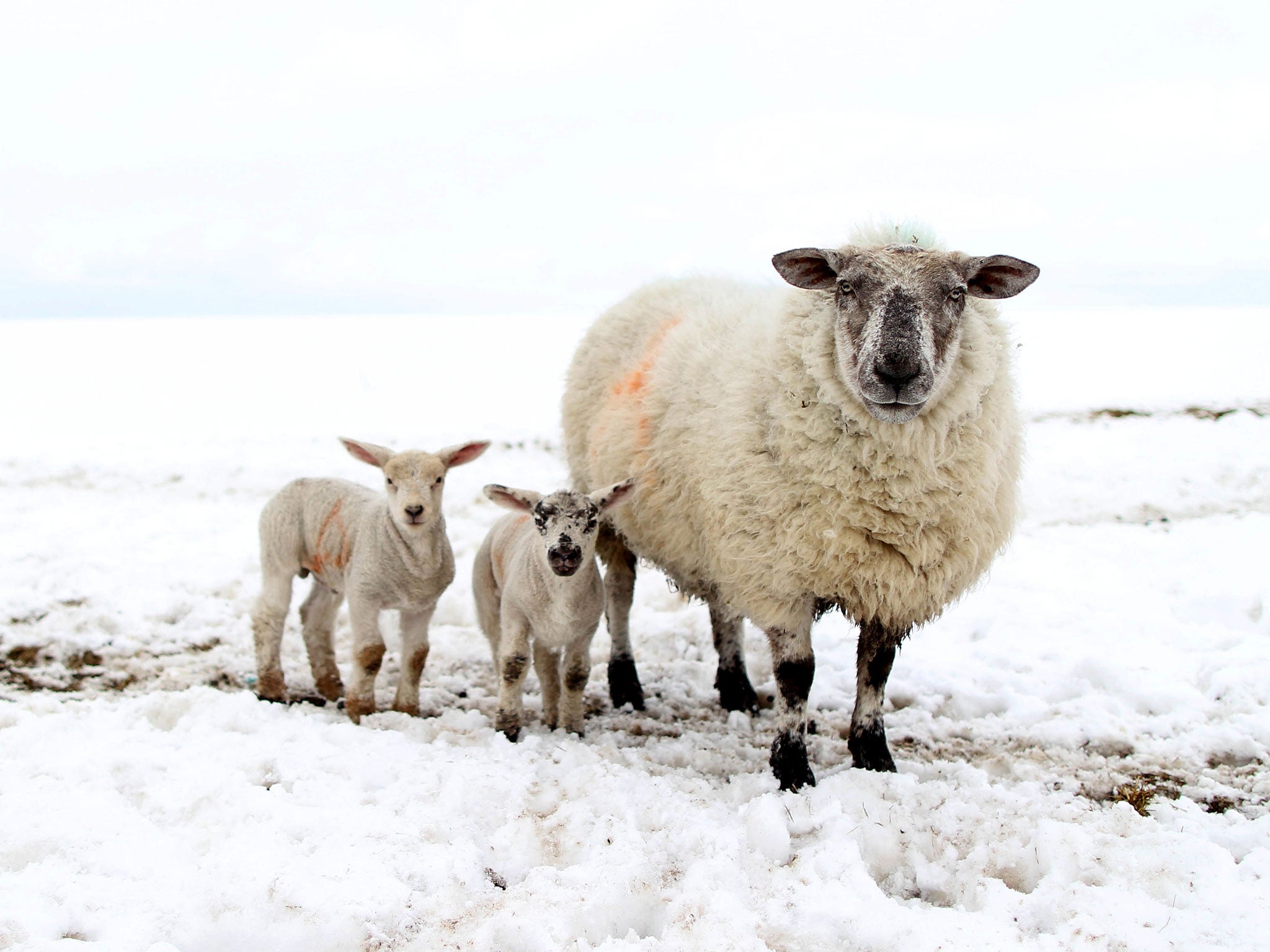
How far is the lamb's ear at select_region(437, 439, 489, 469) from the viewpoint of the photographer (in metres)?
4.78

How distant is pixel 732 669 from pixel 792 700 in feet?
3.86

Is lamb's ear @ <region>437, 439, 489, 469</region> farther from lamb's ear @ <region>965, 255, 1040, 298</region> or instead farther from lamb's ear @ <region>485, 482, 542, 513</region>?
lamb's ear @ <region>965, 255, 1040, 298</region>

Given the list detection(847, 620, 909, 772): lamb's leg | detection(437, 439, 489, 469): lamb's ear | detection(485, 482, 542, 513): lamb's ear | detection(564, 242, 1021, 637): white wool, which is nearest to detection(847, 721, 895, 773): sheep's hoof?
detection(847, 620, 909, 772): lamb's leg

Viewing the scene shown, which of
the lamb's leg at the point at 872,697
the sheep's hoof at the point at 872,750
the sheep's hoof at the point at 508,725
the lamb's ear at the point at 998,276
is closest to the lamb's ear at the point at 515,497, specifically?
the sheep's hoof at the point at 508,725

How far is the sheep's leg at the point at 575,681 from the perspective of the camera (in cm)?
467

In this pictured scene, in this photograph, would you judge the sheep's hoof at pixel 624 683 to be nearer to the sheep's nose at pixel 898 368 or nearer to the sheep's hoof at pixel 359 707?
the sheep's hoof at pixel 359 707

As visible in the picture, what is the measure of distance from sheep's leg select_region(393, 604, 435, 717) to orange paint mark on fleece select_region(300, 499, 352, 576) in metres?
0.45

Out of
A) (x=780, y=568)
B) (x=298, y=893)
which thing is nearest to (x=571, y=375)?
(x=780, y=568)

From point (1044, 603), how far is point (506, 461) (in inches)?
251

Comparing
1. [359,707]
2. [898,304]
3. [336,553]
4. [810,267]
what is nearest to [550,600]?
[359,707]

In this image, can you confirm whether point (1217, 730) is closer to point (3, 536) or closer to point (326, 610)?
point (326, 610)

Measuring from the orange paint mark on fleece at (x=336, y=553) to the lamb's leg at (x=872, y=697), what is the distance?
2.73m

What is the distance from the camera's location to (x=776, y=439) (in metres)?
4.09

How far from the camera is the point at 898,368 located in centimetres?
356
